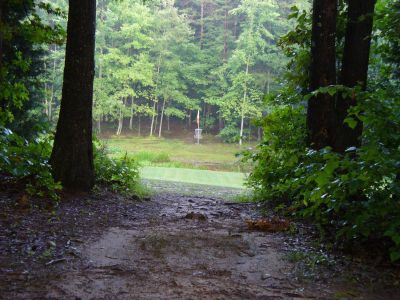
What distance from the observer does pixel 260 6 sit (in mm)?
43219

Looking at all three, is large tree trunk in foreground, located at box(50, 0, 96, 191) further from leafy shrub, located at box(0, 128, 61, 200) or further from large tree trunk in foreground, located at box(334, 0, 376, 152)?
large tree trunk in foreground, located at box(334, 0, 376, 152)

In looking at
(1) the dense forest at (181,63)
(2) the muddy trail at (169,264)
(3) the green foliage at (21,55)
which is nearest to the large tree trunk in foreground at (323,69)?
(2) the muddy trail at (169,264)

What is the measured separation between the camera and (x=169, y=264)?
142 inches

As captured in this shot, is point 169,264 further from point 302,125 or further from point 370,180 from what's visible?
point 302,125

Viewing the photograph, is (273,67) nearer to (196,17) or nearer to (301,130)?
(196,17)

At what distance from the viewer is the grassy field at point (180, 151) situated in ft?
92.3

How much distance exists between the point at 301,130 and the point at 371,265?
3.71 metres

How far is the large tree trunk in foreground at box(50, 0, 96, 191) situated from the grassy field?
1929 centimetres

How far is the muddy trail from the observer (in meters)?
2.97

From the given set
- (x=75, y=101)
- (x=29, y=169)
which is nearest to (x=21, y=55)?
(x=75, y=101)

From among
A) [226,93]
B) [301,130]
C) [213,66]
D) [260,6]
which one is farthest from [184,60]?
[301,130]

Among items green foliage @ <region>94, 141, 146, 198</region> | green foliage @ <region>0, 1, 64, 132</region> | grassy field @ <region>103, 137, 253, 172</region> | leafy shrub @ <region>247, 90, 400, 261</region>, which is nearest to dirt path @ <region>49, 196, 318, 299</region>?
leafy shrub @ <region>247, 90, 400, 261</region>

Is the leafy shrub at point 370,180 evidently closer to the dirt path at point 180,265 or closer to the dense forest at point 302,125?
the dense forest at point 302,125

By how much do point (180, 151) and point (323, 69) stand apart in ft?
101
